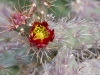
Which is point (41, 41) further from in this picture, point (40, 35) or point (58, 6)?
point (58, 6)

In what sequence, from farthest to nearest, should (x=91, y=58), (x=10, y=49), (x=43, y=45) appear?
(x=91, y=58) < (x=10, y=49) < (x=43, y=45)

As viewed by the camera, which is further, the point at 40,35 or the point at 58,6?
the point at 58,6

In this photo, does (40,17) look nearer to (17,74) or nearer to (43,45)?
(43,45)

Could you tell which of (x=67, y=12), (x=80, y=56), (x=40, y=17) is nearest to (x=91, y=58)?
(x=80, y=56)

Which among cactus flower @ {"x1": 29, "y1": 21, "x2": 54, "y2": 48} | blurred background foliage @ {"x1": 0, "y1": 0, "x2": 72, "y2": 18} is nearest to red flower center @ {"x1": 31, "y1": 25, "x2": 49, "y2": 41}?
cactus flower @ {"x1": 29, "y1": 21, "x2": 54, "y2": 48}

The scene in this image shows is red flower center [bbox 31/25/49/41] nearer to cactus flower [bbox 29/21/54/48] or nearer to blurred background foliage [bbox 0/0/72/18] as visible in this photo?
cactus flower [bbox 29/21/54/48]

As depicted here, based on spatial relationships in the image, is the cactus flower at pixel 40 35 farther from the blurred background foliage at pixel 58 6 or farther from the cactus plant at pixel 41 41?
the blurred background foliage at pixel 58 6

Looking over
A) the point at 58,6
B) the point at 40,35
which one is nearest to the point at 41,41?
the point at 40,35

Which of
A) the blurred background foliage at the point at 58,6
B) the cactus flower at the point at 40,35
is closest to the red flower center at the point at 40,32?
the cactus flower at the point at 40,35
